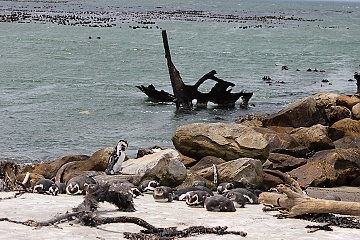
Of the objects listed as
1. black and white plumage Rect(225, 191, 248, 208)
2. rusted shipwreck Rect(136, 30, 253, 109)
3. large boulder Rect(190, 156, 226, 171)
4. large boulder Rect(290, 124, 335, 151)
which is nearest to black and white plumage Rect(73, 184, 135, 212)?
black and white plumage Rect(225, 191, 248, 208)

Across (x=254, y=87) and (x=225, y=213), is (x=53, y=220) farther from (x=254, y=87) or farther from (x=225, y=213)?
(x=254, y=87)

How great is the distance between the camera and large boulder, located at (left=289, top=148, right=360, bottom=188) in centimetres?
1598

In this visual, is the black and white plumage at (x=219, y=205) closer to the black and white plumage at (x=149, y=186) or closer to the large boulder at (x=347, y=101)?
the black and white plumage at (x=149, y=186)

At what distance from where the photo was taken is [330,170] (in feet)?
53.8

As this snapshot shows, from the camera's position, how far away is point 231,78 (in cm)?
4094

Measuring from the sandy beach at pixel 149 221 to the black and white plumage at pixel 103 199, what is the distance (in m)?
0.14

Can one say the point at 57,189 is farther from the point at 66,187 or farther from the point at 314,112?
the point at 314,112

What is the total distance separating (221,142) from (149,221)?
320 inches

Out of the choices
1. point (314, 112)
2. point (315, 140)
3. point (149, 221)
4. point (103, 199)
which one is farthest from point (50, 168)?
point (314, 112)

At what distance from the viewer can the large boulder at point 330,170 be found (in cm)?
1598

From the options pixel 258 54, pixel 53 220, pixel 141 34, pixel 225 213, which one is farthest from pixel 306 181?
pixel 141 34

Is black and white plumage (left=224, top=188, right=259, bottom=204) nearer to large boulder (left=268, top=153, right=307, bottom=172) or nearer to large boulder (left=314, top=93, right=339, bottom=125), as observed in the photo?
large boulder (left=268, top=153, right=307, bottom=172)

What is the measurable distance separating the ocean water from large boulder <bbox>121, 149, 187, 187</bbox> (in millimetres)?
6763

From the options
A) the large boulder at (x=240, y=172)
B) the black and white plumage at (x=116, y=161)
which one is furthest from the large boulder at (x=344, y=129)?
the black and white plumage at (x=116, y=161)
